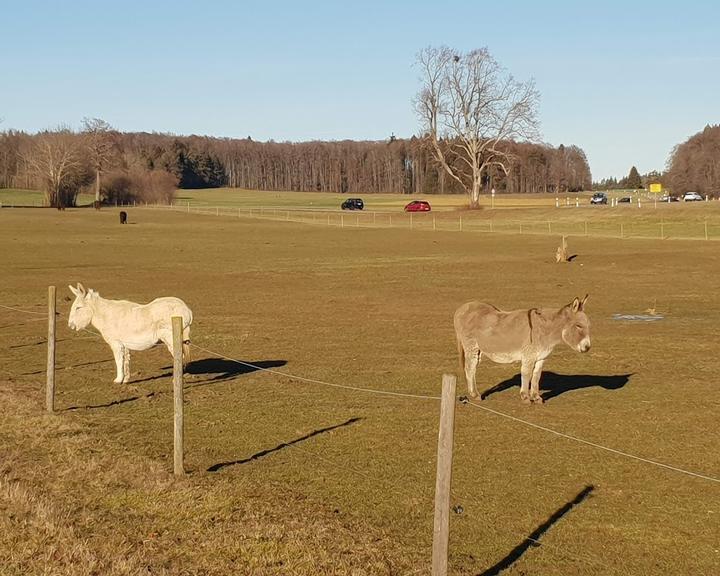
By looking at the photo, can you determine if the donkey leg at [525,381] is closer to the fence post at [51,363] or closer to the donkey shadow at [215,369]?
the donkey shadow at [215,369]

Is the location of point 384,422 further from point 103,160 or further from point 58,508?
point 103,160

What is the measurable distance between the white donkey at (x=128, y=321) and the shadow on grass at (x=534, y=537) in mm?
7433

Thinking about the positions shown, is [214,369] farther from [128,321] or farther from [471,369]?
[471,369]

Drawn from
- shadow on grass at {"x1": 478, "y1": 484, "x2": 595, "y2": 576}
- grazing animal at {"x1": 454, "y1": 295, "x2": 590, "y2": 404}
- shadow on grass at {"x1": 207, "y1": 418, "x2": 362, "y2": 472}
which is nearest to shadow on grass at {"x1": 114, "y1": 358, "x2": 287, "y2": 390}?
shadow on grass at {"x1": 207, "y1": 418, "x2": 362, "y2": 472}

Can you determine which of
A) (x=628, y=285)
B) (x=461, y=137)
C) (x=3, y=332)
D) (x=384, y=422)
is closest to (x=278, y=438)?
(x=384, y=422)

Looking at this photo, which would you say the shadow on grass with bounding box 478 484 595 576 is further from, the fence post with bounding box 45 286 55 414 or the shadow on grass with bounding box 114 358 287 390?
the fence post with bounding box 45 286 55 414

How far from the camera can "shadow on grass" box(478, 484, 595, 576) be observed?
27.1ft

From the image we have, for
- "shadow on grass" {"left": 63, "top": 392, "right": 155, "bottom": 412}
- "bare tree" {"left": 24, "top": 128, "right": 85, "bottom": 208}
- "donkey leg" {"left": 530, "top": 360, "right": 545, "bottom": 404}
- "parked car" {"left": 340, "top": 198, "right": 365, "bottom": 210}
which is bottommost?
"shadow on grass" {"left": 63, "top": 392, "right": 155, "bottom": 412}

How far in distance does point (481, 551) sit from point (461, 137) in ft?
314

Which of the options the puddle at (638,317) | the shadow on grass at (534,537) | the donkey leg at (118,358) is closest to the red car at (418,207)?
the puddle at (638,317)

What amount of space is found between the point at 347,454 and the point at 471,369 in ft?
12.2

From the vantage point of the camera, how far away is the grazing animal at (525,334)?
14.2 meters

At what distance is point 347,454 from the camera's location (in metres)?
11.9

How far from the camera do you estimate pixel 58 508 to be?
9.55 meters
